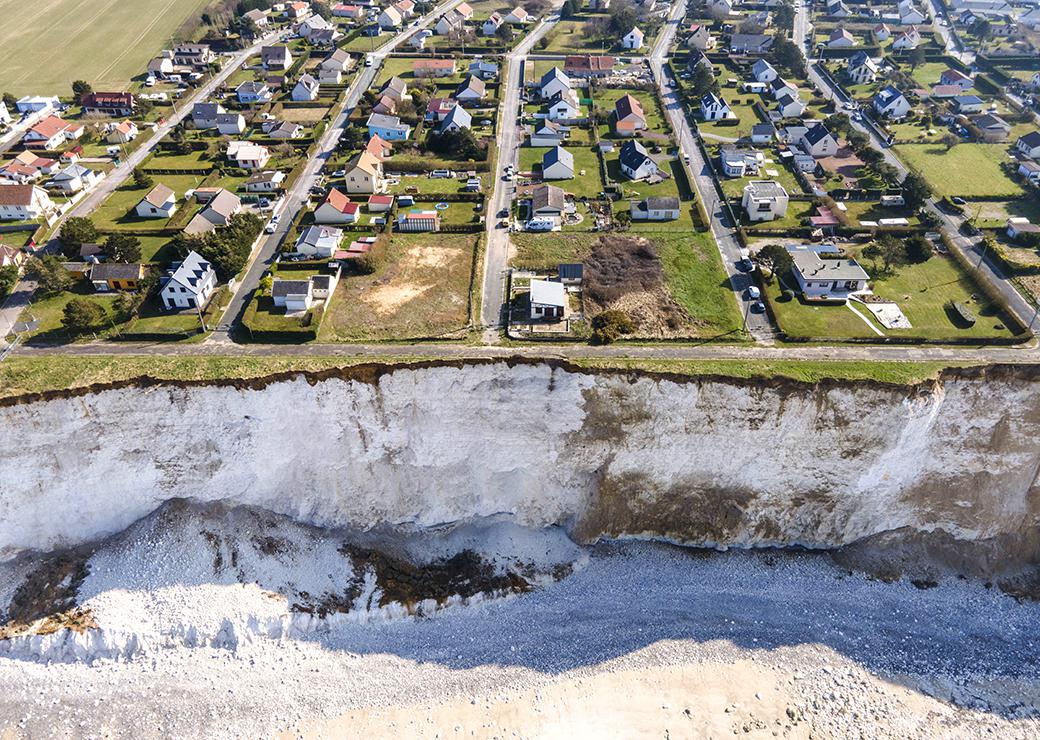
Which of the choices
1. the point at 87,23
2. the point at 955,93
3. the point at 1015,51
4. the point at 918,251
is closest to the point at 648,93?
the point at 955,93

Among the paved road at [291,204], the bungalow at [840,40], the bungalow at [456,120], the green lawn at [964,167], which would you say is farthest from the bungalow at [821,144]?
the paved road at [291,204]

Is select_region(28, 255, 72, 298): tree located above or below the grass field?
below

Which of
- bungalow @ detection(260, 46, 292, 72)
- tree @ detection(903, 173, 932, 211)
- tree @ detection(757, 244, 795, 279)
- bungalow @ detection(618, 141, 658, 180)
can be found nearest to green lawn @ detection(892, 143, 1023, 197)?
tree @ detection(903, 173, 932, 211)

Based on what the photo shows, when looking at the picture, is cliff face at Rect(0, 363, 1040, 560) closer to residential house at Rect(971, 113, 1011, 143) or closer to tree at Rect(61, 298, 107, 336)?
tree at Rect(61, 298, 107, 336)

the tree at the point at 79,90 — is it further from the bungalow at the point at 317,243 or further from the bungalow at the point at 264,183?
the bungalow at the point at 317,243

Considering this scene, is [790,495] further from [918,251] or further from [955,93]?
[955,93]
